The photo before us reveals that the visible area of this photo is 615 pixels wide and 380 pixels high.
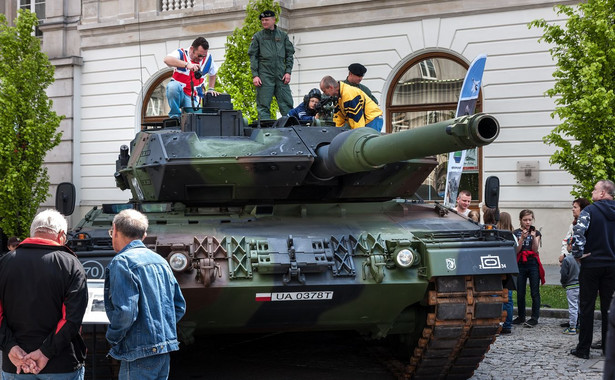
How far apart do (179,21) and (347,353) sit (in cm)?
1256

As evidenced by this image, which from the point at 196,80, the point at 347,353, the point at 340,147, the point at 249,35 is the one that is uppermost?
the point at 249,35

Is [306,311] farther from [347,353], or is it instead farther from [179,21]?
[179,21]

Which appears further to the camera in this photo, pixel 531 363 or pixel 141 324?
pixel 531 363

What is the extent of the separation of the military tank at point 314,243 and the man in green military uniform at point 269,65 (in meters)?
2.10

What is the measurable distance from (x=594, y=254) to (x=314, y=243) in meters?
3.29

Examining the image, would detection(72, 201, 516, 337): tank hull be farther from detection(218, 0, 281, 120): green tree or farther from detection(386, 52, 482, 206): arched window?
detection(386, 52, 482, 206): arched window

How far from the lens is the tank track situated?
756cm

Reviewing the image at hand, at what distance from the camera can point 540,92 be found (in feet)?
55.4

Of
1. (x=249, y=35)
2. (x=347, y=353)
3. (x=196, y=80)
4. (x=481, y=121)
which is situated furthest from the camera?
(x=249, y=35)

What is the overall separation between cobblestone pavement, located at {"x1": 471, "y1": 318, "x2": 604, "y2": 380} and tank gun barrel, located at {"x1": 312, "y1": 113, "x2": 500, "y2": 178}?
269 centimetres

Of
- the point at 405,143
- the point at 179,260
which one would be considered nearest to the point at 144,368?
the point at 179,260

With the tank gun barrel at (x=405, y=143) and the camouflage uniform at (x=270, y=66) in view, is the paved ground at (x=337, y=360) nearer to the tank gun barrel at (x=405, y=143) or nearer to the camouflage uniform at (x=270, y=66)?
the tank gun barrel at (x=405, y=143)

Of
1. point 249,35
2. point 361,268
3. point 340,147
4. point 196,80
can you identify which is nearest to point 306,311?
Answer: point 361,268

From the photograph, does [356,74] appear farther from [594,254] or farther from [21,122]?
[21,122]
